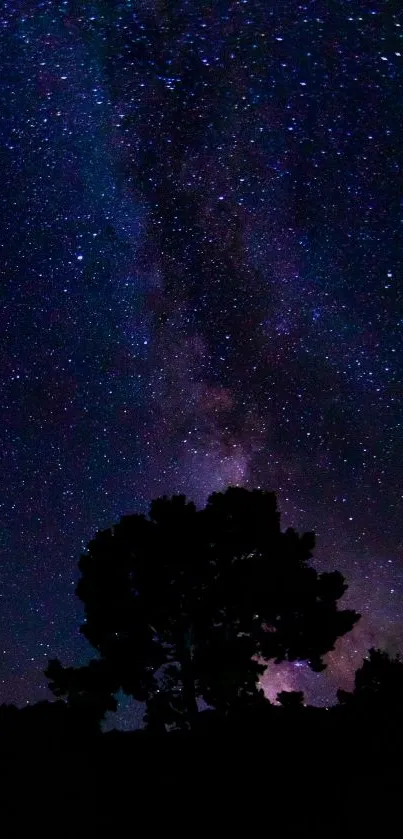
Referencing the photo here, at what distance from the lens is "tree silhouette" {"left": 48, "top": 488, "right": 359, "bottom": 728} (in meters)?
17.8

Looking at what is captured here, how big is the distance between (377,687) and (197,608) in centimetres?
597

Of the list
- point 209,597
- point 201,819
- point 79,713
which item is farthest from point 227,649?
point 201,819

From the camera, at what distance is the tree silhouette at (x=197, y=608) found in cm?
1784

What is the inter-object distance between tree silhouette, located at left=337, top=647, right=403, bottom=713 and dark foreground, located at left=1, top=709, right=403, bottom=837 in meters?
1.65

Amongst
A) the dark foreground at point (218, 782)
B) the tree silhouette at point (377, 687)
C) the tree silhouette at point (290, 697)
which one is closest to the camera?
the dark foreground at point (218, 782)

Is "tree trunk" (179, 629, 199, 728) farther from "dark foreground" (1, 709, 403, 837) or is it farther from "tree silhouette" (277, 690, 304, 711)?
"dark foreground" (1, 709, 403, 837)

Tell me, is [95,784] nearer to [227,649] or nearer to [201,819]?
[201,819]

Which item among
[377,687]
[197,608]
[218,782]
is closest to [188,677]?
[197,608]

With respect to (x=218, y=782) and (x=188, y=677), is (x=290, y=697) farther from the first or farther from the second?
(x=218, y=782)

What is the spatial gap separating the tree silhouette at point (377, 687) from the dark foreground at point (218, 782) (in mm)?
1652

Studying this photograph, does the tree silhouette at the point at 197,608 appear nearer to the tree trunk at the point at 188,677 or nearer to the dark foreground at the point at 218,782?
the tree trunk at the point at 188,677

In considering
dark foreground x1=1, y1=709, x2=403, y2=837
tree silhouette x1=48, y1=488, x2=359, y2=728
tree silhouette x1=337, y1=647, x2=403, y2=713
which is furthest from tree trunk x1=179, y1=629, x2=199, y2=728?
dark foreground x1=1, y1=709, x2=403, y2=837

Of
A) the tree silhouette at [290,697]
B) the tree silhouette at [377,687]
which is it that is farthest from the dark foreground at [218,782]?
the tree silhouette at [290,697]

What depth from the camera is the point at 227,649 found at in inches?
691
